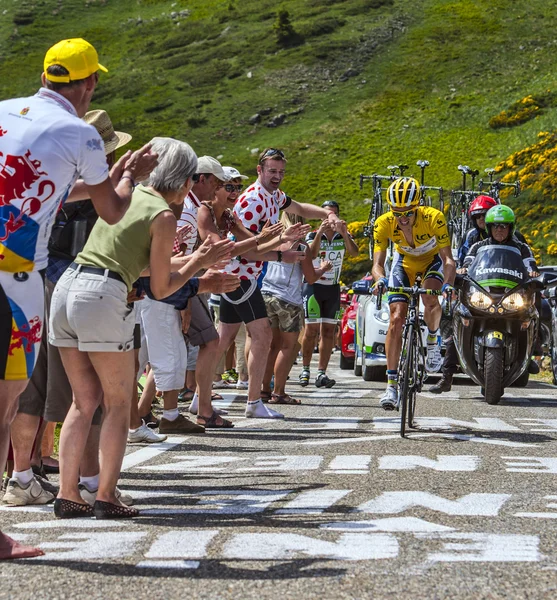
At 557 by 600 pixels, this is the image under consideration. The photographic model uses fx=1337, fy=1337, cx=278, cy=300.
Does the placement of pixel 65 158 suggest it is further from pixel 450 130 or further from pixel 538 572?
pixel 450 130

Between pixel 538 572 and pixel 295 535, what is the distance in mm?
1162

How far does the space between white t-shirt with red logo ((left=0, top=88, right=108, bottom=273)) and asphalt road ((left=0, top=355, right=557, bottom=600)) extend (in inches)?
46.8

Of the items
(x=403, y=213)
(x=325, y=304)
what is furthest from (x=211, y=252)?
(x=325, y=304)

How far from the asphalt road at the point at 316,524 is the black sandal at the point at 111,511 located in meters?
0.07

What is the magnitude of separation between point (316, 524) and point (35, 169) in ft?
6.37

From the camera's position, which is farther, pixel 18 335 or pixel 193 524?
pixel 193 524

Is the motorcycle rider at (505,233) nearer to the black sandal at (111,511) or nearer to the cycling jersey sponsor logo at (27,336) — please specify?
the black sandal at (111,511)

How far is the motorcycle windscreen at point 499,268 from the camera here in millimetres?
13734

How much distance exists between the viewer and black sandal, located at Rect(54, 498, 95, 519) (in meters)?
6.06

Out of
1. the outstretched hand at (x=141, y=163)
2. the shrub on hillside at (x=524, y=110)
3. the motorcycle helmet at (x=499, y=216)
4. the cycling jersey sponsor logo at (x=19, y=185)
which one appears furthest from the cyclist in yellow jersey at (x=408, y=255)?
the shrub on hillside at (x=524, y=110)

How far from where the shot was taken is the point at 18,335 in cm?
501

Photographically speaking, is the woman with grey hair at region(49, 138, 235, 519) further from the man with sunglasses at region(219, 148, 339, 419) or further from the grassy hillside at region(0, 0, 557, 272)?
the grassy hillside at region(0, 0, 557, 272)

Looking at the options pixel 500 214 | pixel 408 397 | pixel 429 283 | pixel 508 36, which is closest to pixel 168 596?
pixel 408 397

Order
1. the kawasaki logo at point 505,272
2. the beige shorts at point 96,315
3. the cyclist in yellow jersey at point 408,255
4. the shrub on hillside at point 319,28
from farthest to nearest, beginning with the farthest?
the shrub on hillside at point 319,28, the kawasaki logo at point 505,272, the cyclist in yellow jersey at point 408,255, the beige shorts at point 96,315
